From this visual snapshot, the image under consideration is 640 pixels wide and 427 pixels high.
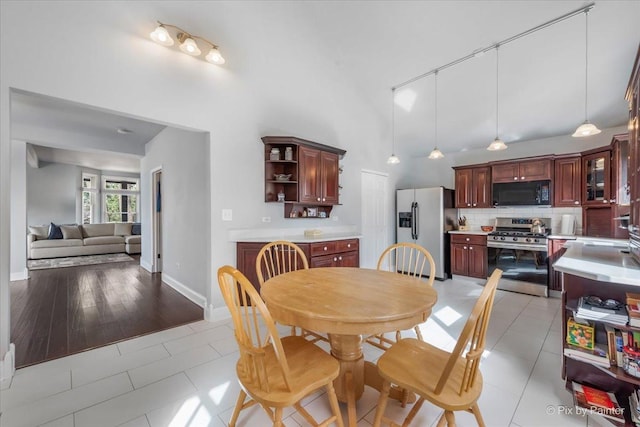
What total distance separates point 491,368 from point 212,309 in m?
2.77

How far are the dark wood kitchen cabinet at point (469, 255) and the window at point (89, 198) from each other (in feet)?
35.6

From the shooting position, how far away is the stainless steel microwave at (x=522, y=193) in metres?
4.27

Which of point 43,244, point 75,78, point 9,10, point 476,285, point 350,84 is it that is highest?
point 350,84

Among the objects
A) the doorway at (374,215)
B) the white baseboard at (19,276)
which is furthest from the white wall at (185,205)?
the doorway at (374,215)

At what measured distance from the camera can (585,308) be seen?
164 centimetres

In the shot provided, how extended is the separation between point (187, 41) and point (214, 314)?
9.59 ft

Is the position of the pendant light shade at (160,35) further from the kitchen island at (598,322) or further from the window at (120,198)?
the window at (120,198)

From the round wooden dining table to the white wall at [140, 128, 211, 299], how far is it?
1.92 meters

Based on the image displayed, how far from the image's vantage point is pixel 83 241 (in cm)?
712

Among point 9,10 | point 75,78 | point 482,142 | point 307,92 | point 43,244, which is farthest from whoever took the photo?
point 43,244

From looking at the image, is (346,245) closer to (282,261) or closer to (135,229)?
(282,261)

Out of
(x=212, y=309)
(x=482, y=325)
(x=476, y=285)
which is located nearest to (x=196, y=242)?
(x=212, y=309)

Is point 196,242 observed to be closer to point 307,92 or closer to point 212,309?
point 212,309

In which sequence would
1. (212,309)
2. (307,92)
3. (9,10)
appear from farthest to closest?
(307,92)
(212,309)
(9,10)
